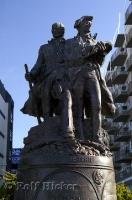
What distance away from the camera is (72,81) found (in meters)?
12.3

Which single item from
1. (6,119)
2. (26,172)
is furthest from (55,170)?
(6,119)

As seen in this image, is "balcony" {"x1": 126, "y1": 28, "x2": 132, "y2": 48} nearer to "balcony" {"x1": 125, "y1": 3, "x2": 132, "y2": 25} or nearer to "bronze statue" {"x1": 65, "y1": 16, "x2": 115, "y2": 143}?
"balcony" {"x1": 125, "y1": 3, "x2": 132, "y2": 25}

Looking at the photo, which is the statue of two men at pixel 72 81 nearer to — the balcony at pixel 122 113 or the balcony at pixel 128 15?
the balcony at pixel 128 15

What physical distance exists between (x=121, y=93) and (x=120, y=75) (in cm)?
284

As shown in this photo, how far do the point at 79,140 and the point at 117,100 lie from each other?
198 feet

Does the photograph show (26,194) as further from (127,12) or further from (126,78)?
(126,78)

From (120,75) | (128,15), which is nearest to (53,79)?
(128,15)

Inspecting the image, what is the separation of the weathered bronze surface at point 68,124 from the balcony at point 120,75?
2285 inches

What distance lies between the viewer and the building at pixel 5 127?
310 ft

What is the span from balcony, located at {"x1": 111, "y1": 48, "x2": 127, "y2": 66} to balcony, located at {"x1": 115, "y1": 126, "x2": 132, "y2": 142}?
28.9ft

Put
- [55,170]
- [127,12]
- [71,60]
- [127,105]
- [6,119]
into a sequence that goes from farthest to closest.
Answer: [6,119] < [127,105] < [127,12] < [71,60] < [55,170]

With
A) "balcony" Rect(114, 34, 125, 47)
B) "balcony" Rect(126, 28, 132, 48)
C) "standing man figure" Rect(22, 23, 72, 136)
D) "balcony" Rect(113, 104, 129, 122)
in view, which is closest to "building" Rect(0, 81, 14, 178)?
"balcony" Rect(113, 104, 129, 122)

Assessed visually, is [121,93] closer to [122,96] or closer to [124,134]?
[122,96]

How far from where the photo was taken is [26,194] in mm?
11266
